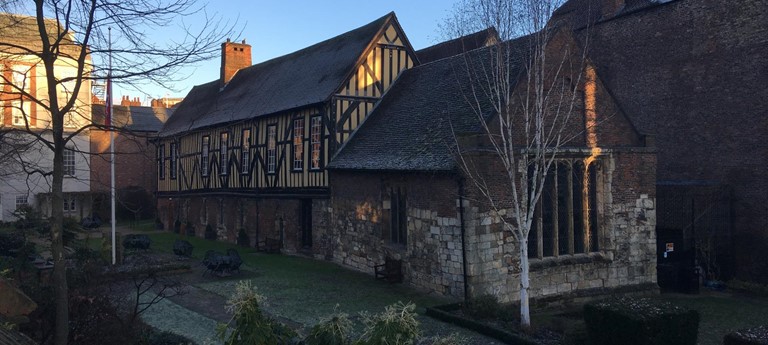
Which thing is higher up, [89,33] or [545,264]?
[89,33]

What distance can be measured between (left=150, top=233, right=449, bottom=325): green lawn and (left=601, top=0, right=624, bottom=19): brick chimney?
14.8 meters

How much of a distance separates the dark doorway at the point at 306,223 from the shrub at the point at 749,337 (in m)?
15.9

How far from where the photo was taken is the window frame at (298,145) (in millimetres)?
22422

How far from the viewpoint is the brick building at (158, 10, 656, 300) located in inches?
572

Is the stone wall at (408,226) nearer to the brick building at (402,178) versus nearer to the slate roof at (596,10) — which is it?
the brick building at (402,178)

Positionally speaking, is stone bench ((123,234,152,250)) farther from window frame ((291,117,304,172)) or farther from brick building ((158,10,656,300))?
window frame ((291,117,304,172))

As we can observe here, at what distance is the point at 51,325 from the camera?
8.52m

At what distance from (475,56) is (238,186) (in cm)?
1431

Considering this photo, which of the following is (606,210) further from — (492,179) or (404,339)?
(404,339)

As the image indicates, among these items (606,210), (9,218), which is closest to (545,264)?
(606,210)

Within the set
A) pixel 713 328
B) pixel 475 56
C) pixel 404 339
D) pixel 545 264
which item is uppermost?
pixel 475 56

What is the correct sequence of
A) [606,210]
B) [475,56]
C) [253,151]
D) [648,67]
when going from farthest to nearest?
[253,151], [648,67], [475,56], [606,210]

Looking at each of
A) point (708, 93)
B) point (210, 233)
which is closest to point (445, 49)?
point (708, 93)

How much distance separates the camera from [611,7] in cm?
2312
